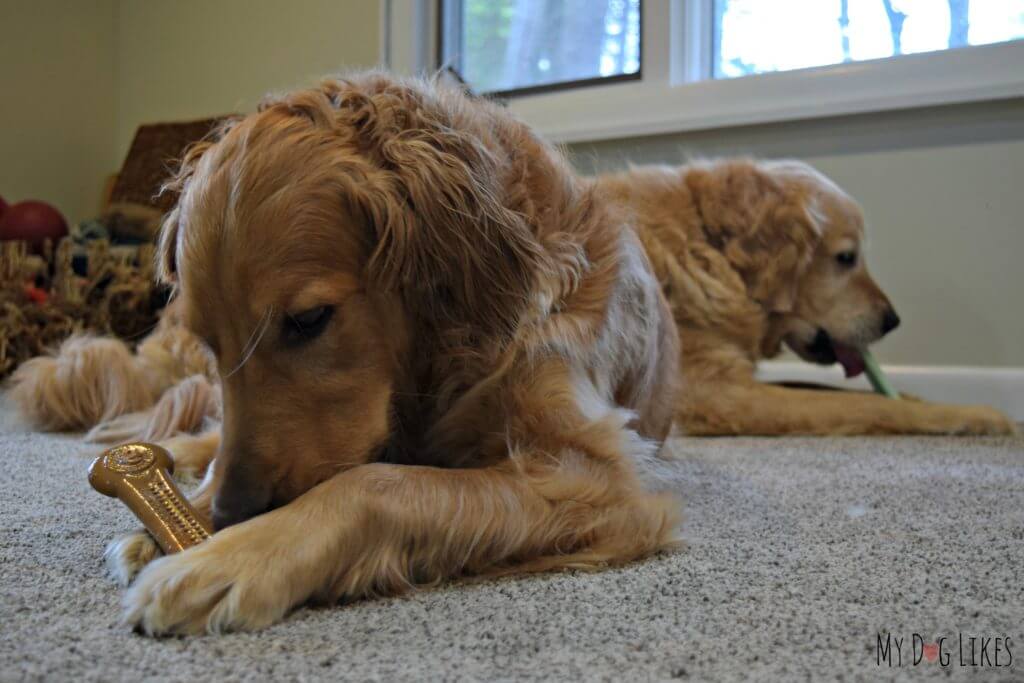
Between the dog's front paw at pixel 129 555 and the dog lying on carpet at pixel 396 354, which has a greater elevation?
the dog lying on carpet at pixel 396 354

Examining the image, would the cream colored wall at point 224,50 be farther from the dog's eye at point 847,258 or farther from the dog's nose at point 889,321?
the dog's nose at point 889,321

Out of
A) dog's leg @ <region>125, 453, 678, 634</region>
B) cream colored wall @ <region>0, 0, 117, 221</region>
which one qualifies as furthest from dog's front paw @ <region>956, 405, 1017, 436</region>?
cream colored wall @ <region>0, 0, 117, 221</region>

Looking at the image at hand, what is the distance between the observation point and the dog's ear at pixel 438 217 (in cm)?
111

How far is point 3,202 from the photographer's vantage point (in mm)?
3961

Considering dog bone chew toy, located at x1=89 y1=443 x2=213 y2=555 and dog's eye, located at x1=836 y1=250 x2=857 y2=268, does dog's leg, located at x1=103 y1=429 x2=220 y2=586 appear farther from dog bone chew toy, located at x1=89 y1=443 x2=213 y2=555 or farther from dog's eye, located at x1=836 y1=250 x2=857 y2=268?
dog's eye, located at x1=836 y1=250 x2=857 y2=268

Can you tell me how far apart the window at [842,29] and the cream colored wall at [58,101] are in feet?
11.4

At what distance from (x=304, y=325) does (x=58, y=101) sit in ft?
14.6

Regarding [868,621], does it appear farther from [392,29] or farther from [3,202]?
[3,202]

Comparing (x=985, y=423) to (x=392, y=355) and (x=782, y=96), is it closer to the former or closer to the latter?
(x=782, y=96)

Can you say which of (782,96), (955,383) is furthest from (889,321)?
(782,96)

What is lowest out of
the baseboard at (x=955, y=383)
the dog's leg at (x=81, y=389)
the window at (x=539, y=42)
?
the baseboard at (x=955, y=383)

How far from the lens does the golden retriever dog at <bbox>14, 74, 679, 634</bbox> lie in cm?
96

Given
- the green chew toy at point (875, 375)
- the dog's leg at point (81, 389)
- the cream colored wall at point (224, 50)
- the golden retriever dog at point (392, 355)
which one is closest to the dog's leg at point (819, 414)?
the green chew toy at point (875, 375)

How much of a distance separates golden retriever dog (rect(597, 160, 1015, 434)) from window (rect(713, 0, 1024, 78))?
61cm
